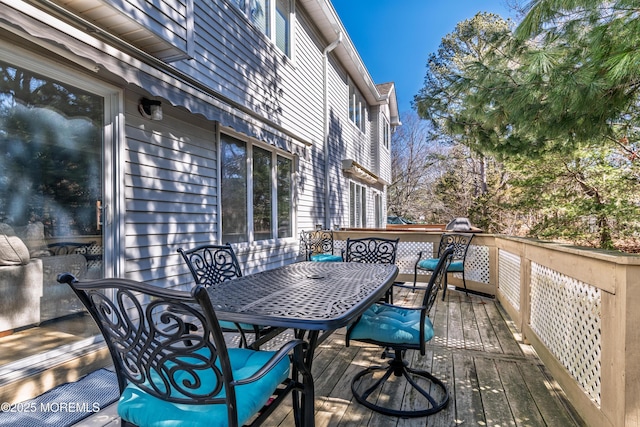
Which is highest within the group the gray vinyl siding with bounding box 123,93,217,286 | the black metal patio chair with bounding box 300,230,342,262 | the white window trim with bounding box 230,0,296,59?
the white window trim with bounding box 230,0,296,59

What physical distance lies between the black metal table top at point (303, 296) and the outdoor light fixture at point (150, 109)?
181 centimetres

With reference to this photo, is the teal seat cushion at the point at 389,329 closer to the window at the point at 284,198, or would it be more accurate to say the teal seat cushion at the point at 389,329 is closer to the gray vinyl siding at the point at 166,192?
the gray vinyl siding at the point at 166,192

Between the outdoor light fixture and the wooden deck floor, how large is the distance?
2340 mm

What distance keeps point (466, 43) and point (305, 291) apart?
17445 mm

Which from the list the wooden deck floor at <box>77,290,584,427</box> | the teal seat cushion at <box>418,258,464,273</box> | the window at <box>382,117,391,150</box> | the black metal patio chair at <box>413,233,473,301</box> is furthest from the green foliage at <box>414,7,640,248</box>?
the window at <box>382,117,391,150</box>

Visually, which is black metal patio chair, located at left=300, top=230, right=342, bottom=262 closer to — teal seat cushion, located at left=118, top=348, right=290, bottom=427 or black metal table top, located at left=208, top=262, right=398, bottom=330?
black metal table top, located at left=208, top=262, right=398, bottom=330

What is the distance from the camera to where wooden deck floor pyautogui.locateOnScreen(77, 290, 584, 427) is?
209 cm

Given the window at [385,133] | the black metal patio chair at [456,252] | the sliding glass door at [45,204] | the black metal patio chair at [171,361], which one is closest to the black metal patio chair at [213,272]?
the sliding glass door at [45,204]

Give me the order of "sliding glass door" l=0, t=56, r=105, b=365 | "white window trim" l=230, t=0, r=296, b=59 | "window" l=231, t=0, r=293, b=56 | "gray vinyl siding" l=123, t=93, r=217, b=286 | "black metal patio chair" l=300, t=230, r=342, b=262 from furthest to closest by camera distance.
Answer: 1. "black metal patio chair" l=300, t=230, r=342, b=262
2. "window" l=231, t=0, r=293, b=56
3. "white window trim" l=230, t=0, r=296, b=59
4. "gray vinyl siding" l=123, t=93, r=217, b=286
5. "sliding glass door" l=0, t=56, r=105, b=365

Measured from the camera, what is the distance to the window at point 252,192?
448 centimetres

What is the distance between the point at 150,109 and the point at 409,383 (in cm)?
310

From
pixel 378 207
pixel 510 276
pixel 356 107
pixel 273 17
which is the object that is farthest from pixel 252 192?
pixel 378 207

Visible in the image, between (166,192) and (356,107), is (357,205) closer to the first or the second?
(356,107)

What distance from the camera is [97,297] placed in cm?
129
